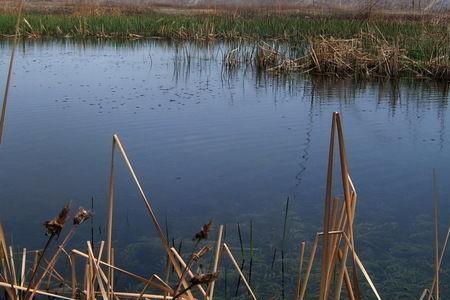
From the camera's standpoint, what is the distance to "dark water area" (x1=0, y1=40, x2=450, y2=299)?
319 centimetres

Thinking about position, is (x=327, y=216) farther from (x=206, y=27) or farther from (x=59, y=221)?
(x=206, y=27)

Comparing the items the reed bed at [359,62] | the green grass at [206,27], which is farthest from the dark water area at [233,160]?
the green grass at [206,27]

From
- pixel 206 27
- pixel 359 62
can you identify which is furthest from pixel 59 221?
pixel 206 27

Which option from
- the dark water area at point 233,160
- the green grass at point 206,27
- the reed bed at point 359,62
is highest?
the green grass at point 206,27

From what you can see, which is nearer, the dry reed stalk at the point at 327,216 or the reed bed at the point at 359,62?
the dry reed stalk at the point at 327,216

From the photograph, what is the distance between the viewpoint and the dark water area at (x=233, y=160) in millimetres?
3193

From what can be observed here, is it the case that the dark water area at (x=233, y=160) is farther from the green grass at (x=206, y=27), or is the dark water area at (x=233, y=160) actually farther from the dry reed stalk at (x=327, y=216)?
the green grass at (x=206, y=27)

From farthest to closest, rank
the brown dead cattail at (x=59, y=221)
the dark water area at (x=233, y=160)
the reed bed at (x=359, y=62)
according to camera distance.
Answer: the reed bed at (x=359, y=62) < the dark water area at (x=233, y=160) < the brown dead cattail at (x=59, y=221)

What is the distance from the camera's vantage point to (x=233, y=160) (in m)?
4.62

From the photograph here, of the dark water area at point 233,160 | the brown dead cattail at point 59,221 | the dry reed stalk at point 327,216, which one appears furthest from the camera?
the dark water area at point 233,160

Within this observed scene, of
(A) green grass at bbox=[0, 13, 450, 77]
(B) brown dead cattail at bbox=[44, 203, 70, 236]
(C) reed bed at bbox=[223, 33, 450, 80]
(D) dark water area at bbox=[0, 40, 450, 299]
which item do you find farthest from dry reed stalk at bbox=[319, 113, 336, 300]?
(A) green grass at bbox=[0, 13, 450, 77]

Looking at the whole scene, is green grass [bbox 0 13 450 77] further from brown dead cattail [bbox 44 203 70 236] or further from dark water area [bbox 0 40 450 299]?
brown dead cattail [bbox 44 203 70 236]

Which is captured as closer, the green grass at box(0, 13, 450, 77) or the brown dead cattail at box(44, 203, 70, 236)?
the brown dead cattail at box(44, 203, 70, 236)

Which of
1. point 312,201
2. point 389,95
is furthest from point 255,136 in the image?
point 389,95
